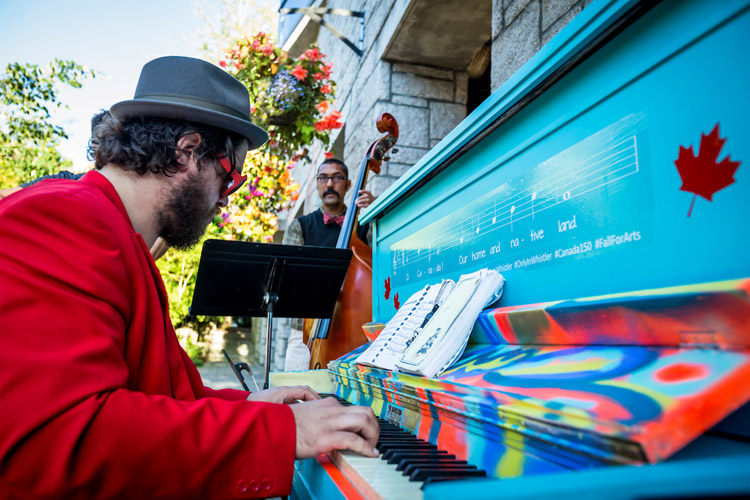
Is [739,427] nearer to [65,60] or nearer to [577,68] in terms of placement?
[577,68]

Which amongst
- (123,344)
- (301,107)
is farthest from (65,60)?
(123,344)

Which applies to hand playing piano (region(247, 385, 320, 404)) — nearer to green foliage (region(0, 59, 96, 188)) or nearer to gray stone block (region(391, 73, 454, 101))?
gray stone block (region(391, 73, 454, 101))

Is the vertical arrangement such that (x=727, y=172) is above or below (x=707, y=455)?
above

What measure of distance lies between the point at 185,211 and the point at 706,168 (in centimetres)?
119

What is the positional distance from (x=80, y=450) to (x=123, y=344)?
0.80 feet

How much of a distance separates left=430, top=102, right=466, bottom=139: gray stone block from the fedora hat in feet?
8.71

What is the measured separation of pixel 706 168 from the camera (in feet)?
2.55

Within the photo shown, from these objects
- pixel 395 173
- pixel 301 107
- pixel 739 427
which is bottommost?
pixel 739 427

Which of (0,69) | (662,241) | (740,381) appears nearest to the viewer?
(740,381)

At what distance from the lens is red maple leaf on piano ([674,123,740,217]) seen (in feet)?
2.46

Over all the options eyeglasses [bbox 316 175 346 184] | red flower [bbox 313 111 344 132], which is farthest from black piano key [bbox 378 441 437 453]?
red flower [bbox 313 111 344 132]

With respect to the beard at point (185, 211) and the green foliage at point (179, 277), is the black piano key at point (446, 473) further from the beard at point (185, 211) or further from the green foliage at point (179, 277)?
the green foliage at point (179, 277)

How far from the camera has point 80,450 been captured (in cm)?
79

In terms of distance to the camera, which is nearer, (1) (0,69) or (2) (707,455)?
(2) (707,455)
